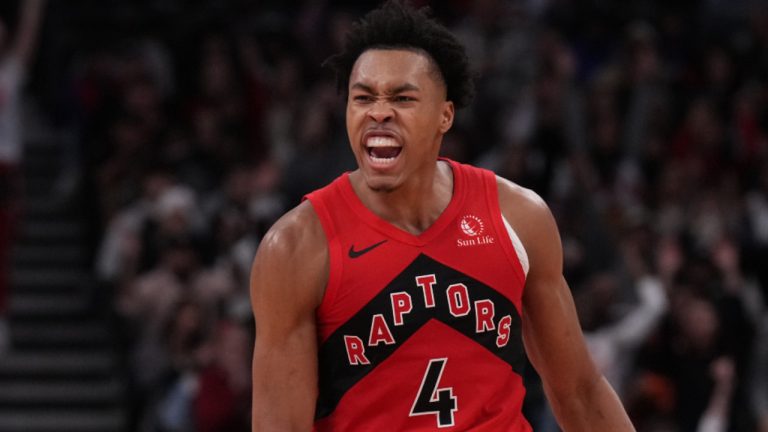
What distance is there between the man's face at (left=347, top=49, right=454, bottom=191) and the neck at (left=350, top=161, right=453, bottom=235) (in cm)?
12

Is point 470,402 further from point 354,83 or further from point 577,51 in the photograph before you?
point 577,51

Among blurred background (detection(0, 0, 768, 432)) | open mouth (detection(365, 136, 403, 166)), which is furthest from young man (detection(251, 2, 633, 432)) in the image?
blurred background (detection(0, 0, 768, 432))

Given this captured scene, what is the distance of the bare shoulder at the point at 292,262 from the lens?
4113 millimetres

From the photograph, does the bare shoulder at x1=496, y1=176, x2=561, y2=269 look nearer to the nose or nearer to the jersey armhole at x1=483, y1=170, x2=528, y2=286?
the jersey armhole at x1=483, y1=170, x2=528, y2=286

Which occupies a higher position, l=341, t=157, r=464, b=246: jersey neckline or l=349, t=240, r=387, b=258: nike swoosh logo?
l=341, t=157, r=464, b=246: jersey neckline

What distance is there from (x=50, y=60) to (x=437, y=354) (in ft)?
30.4

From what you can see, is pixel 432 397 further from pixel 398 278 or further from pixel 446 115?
pixel 446 115

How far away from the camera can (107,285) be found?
37.8 feet

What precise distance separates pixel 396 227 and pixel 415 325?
12.0 inches

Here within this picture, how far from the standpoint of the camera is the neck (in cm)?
434

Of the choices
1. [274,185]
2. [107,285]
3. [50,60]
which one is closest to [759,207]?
[274,185]

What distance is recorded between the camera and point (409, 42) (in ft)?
14.0

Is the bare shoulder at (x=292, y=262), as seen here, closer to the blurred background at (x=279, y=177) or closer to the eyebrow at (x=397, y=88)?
the eyebrow at (x=397, y=88)

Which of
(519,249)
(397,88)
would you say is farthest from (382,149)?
(519,249)
